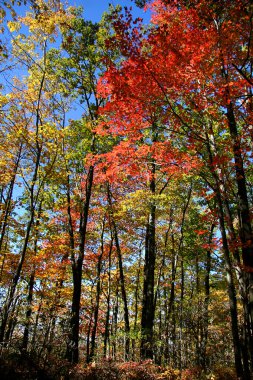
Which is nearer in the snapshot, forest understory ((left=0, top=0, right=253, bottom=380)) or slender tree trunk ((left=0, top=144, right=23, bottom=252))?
forest understory ((left=0, top=0, right=253, bottom=380))

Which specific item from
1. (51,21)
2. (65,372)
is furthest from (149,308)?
(51,21)

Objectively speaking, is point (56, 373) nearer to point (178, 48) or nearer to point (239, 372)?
point (239, 372)

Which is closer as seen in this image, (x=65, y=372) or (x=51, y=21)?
(x=65, y=372)

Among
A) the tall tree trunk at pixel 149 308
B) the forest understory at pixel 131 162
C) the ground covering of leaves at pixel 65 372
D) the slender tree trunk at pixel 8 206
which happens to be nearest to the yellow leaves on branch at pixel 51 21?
the forest understory at pixel 131 162

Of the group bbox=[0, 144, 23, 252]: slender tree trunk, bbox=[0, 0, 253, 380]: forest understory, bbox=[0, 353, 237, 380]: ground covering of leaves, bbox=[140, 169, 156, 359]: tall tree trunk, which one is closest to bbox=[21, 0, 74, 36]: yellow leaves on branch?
bbox=[0, 0, 253, 380]: forest understory

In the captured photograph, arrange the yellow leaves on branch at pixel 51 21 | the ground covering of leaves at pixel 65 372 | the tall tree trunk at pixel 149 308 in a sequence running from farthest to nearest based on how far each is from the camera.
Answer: the yellow leaves on branch at pixel 51 21, the tall tree trunk at pixel 149 308, the ground covering of leaves at pixel 65 372

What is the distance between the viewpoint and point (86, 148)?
1234cm

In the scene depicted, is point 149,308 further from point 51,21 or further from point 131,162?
point 51,21

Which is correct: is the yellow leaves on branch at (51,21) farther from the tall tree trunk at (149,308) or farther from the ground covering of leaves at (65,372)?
the ground covering of leaves at (65,372)

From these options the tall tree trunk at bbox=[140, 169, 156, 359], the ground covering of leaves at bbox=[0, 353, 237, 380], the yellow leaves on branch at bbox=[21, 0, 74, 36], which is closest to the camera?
the ground covering of leaves at bbox=[0, 353, 237, 380]

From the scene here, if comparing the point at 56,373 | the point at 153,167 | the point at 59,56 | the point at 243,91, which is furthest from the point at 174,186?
the point at 56,373

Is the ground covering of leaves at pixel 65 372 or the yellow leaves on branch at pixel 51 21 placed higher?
the yellow leaves on branch at pixel 51 21

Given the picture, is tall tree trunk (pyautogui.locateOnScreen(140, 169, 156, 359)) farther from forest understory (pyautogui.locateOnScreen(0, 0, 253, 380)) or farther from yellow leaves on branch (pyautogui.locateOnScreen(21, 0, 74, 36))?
yellow leaves on branch (pyautogui.locateOnScreen(21, 0, 74, 36))

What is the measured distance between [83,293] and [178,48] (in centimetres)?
1747
